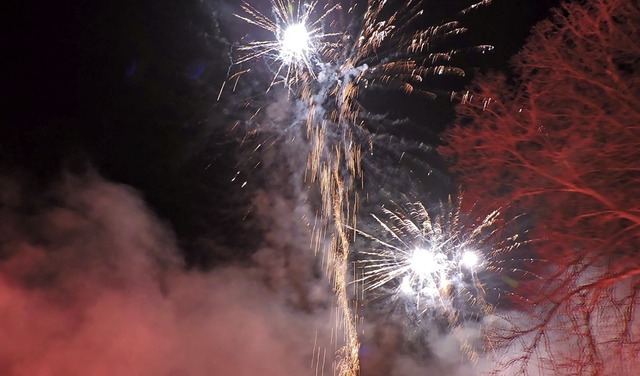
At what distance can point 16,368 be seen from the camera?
25.8 ft

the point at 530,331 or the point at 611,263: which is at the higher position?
the point at 611,263

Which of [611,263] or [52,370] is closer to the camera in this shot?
[611,263]

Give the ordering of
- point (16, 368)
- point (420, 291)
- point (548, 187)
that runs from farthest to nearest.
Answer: point (420, 291) < point (16, 368) < point (548, 187)

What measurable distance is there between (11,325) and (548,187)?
26.7 feet

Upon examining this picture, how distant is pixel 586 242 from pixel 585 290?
510 millimetres

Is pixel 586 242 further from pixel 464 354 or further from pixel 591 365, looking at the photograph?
pixel 464 354

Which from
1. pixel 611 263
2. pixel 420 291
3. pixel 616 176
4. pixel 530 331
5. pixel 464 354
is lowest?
pixel 530 331

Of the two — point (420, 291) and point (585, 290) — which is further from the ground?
point (420, 291)

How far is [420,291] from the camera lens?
33.2 ft

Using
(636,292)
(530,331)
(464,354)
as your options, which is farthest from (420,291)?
(464,354)

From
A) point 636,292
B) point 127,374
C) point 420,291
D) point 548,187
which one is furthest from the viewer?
point 420,291

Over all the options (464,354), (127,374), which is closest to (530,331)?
(127,374)

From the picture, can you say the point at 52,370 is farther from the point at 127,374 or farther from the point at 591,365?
the point at 591,365

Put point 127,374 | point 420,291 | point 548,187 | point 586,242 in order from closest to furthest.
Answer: point 586,242
point 548,187
point 127,374
point 420,291
